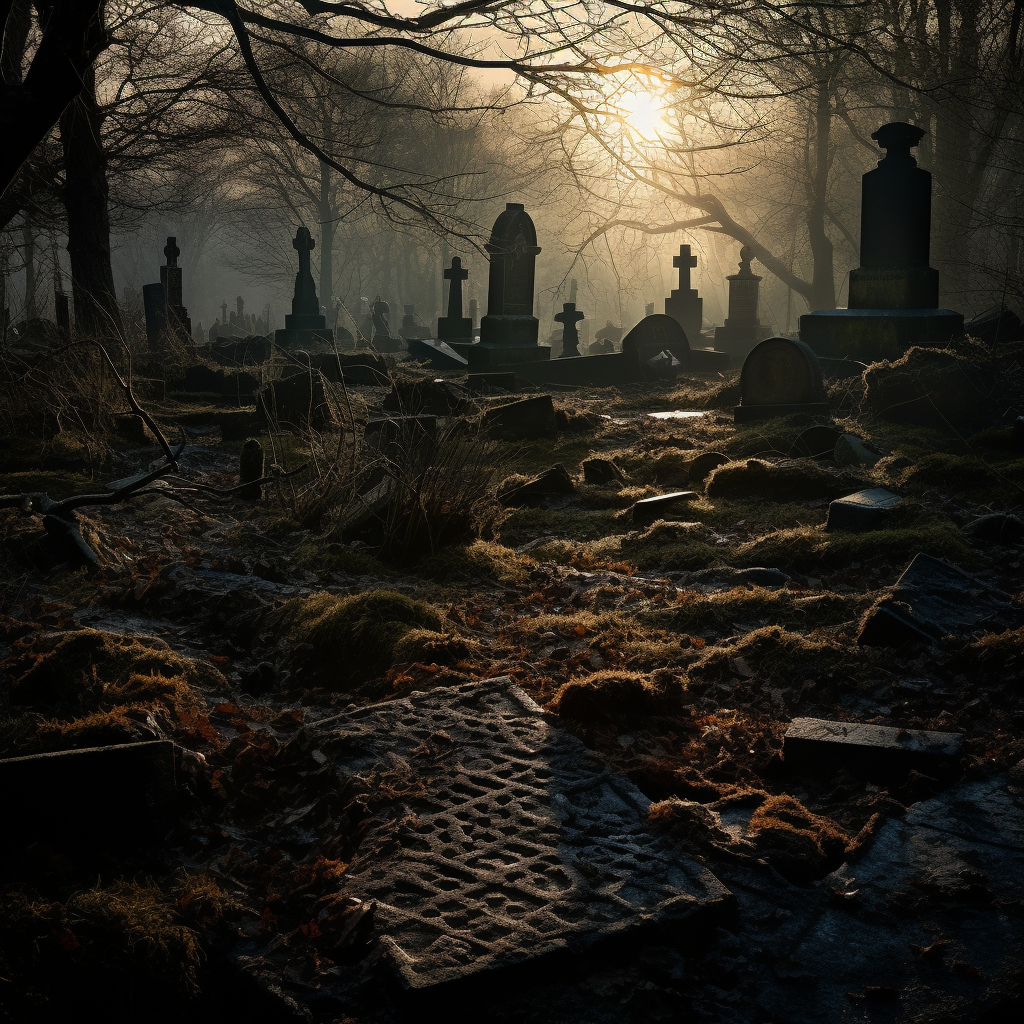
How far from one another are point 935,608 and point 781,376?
6813mm

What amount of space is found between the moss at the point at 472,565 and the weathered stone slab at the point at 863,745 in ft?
8.91

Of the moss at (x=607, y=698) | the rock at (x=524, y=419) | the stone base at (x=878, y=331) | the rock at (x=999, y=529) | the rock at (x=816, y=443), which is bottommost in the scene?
the moss at (x=607, y=698)

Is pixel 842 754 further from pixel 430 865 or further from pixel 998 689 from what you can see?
pixel 430 865

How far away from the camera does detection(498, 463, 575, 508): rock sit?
825 centimetres

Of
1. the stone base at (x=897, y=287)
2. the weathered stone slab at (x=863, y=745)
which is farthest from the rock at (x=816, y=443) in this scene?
the weathered stone slab at (x=863, y=745)

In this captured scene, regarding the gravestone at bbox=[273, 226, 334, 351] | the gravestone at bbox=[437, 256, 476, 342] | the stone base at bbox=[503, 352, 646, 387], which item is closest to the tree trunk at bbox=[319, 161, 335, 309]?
the gravestone at bbox=[273, 226, 334, 351]

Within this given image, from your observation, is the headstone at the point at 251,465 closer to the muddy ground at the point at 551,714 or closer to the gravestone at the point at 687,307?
the muddy ground at the point at 551,714

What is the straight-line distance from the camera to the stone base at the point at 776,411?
11023 millimetres

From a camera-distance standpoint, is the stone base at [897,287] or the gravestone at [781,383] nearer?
the gravestone at [781,383]

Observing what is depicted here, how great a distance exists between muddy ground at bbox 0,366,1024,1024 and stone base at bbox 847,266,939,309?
6.30m

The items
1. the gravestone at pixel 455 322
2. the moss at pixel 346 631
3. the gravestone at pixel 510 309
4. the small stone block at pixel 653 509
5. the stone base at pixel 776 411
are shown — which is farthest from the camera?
the gravestone at pixel 455 322

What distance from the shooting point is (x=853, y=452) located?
352 inches

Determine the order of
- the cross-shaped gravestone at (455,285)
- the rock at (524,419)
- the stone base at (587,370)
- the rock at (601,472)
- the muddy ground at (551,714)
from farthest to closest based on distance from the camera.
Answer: the cross-shaped gravestone at (455,285) → the stone base at (587,370) → the rock at (524,419) → the rock at (601,472) → the muddy ground at (551,714)

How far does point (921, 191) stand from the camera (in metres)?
13.7
